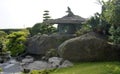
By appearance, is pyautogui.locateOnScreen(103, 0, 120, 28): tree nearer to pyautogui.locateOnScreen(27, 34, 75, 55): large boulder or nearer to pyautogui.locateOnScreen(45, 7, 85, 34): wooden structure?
pyautogui.locateOnScreen(27, 34, 75, 55): large boulder

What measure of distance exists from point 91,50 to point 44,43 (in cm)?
764

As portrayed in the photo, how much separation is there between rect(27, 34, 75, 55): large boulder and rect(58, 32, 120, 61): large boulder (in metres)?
5.75

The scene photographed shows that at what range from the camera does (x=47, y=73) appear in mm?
17328

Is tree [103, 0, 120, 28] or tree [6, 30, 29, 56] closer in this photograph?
tree [103, 0, 120, 28]

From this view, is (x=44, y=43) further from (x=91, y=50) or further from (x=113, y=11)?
(x=113, y=11)

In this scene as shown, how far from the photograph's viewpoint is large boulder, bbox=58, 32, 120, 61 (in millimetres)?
20188

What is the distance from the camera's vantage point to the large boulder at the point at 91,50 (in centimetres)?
2019

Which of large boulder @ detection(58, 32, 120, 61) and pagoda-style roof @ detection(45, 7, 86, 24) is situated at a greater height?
pagoda-style roof @ detection(45, 7, 86, 24)

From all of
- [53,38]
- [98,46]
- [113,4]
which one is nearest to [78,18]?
[53,38]

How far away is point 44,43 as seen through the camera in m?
27.1

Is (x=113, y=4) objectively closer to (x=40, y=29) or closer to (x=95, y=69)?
(x=95, y=69)

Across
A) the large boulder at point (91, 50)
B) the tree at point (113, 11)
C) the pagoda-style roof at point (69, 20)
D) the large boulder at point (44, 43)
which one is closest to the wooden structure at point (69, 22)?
the pagoda-style roof at point (69, 20)

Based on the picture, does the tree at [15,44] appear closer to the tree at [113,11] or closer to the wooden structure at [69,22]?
the wooden structure at [69,22]

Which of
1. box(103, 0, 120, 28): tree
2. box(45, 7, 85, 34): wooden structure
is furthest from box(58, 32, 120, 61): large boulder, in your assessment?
box(45, 7, 85, 34): wooden structure
